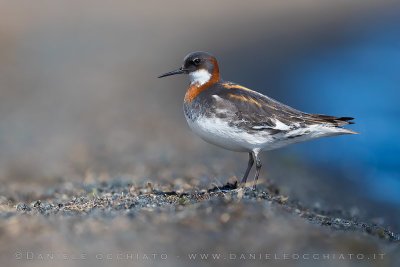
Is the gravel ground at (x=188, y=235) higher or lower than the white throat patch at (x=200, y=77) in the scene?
lower

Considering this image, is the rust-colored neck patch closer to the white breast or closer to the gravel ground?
the white breast

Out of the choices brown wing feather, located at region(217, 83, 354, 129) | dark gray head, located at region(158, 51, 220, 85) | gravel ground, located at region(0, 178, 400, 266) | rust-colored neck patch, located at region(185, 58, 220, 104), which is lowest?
gravel ground, located at region(0, 178, 400, 266)

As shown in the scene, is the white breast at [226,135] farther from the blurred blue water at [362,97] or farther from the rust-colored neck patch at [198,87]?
the blurred blue water at [362,97]

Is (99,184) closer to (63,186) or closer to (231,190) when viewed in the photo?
(63,186)

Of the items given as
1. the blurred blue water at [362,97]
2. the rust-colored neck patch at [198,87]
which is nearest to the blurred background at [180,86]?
the blurred blue water at [362,97]

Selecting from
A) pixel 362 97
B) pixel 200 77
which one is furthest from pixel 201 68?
pixel 362 97

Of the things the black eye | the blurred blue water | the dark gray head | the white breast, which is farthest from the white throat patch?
the blurred blue water

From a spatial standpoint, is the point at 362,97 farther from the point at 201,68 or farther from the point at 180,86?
the point at 201,68
